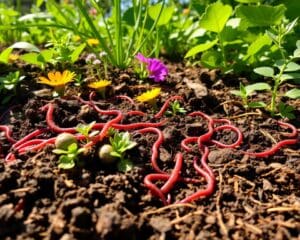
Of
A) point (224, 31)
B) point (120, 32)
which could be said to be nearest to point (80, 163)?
point (120, 32)

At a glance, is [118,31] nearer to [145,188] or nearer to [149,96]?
[149,96]

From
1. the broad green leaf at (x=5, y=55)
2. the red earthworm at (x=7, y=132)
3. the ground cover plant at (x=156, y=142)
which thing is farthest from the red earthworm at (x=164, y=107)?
the broad green leaf at (x=5, y=55)

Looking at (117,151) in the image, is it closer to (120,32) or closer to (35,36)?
(120,32)

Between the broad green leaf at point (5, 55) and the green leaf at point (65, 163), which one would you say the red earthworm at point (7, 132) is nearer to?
the green leaf at point (65, 163)

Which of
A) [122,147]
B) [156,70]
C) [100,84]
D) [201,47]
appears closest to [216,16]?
[201,47]

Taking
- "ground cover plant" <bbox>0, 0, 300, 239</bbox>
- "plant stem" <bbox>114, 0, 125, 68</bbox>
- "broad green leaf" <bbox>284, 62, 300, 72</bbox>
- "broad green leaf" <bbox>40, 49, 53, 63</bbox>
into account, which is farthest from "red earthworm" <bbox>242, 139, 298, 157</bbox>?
"broad green leaf" <bbox>40, 49, 53, 63</bbox>

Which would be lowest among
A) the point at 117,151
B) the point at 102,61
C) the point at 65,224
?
the point at 65,224

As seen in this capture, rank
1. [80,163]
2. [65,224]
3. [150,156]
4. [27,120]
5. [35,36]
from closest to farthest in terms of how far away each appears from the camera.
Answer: [65,224]
[80,163]
[150,156]
[27,120]
[35,36]
